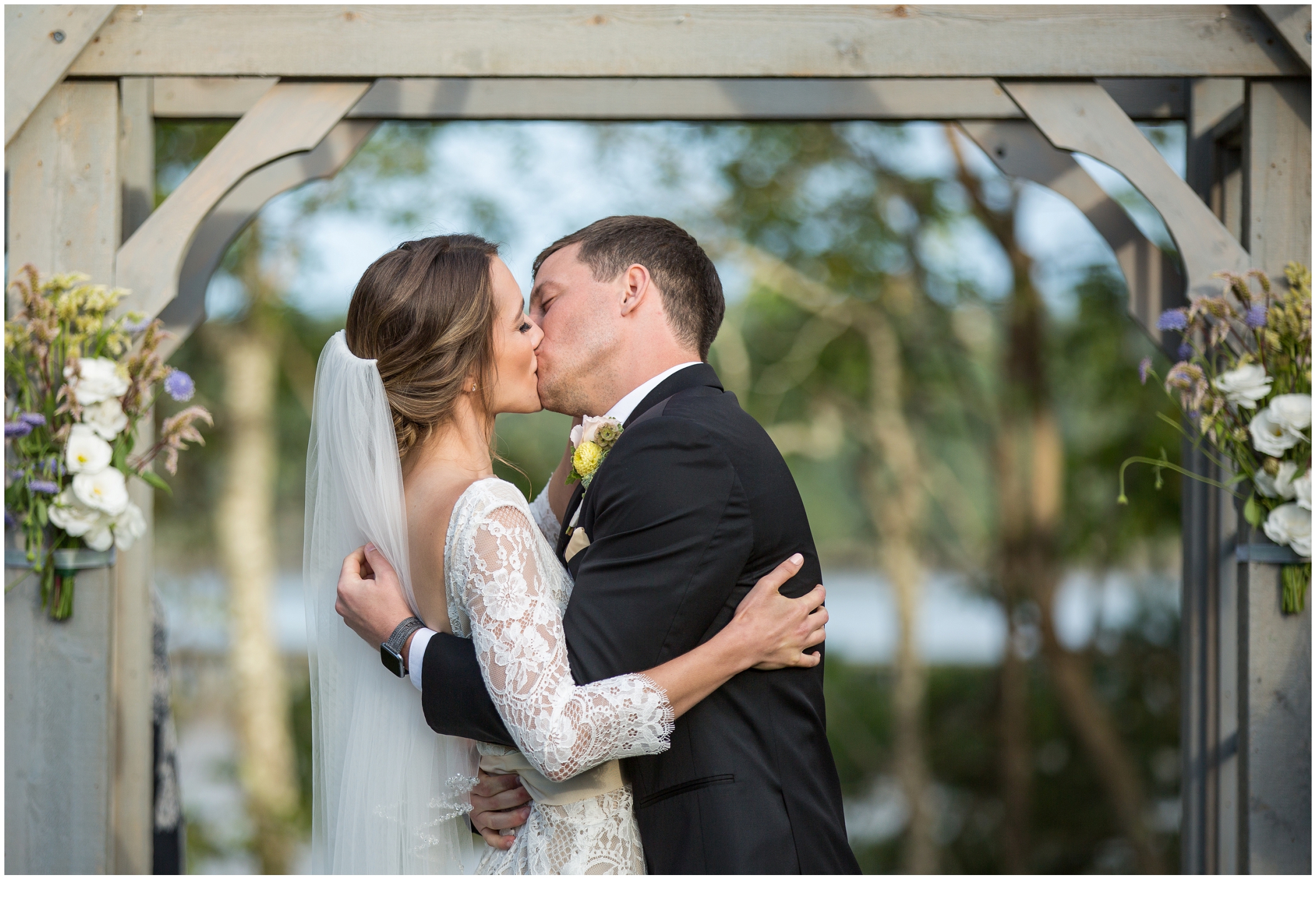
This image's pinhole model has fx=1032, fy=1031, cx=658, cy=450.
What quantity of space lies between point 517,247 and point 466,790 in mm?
5136

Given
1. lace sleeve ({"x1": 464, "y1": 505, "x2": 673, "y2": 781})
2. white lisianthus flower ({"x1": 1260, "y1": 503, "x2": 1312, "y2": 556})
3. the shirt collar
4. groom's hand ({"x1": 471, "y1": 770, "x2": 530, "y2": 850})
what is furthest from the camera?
white lisianthus flower ({"x1": 1260, "y1": 503, "x2": 1312, "y2": 556})

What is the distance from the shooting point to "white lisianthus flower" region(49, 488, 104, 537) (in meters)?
2.63

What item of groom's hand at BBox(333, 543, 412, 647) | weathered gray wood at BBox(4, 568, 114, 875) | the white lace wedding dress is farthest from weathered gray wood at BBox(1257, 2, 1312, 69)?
weathered gray wood at BBox(4, 568, 114, 875)

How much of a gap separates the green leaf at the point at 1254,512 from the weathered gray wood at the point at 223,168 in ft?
8.66

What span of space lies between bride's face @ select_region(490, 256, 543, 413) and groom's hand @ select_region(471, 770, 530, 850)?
73 centimetres

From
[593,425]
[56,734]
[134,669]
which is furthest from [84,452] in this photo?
[593,425]

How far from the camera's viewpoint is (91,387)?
259 centimetres

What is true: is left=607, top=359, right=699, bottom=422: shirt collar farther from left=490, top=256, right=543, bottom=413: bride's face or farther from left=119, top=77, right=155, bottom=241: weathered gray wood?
left=119, top=77, right=155, bottom=241: weathered gray wood

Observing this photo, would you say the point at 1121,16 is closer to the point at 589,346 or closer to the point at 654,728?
the point at 589,346

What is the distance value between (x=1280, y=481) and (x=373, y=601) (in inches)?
89.2

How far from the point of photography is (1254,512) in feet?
8.93

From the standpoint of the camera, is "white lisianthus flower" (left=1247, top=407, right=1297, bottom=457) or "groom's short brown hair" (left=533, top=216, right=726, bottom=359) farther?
"white lisianthus flower" (left=1247, top=407, right=1297, bottom=457)

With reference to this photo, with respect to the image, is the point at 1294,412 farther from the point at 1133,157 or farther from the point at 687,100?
the point at 687,100

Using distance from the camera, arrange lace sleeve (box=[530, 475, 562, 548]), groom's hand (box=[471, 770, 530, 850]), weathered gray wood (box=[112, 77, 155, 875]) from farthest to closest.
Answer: weathered gray wood (box=[112, 77, 155, 875])
lace sleeve (box=[530, 475, 562, 548])
groom's hand (box=[471, 770, 530, 850])
